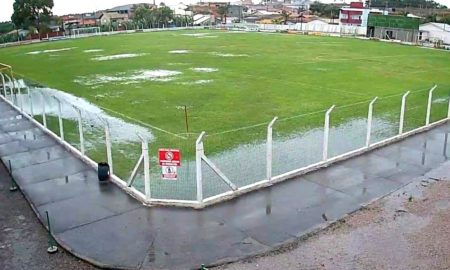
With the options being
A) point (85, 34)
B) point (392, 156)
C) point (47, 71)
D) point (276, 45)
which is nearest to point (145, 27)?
point (85, 34)

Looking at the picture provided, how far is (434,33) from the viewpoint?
58.7 meters

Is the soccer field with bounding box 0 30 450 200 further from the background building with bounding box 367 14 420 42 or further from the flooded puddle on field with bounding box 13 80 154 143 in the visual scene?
the background building with bounding box 367 14 420 42

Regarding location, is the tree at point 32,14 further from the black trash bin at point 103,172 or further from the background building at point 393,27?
the black trash bin at point 103,172

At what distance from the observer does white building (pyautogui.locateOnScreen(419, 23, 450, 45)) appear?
187ft

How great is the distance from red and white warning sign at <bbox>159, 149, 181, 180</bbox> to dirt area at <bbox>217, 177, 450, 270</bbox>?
9.17 ft

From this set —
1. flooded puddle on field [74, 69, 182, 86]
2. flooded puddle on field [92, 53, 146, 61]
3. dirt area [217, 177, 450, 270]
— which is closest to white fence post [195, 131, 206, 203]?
dirt area [217, 177, 450, 270]

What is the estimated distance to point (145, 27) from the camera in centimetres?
9062

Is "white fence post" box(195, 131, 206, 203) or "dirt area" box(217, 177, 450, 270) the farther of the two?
"white fence post" box(195, 131, 206, 203)

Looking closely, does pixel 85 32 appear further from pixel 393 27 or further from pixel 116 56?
pixel 393 27

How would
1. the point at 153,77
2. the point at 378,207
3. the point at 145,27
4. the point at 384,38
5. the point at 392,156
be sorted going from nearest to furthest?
the point at 378,207
the point at 392,156
the point at 153,77
the point at 384,38
the point at 145,27

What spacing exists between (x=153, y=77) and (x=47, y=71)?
9.67m

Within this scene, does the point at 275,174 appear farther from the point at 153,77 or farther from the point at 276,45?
the point at 276,45

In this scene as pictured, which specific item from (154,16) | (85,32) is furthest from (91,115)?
(154,16)

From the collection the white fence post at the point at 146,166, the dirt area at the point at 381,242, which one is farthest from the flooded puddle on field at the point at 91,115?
the dirt area at the point at 381,242
